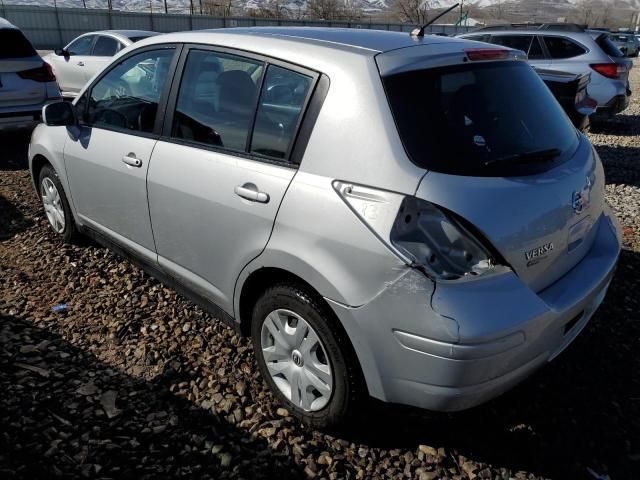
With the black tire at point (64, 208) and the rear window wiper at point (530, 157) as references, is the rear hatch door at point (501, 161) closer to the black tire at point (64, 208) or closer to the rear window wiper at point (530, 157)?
the rear window wiper at point (530, 157)

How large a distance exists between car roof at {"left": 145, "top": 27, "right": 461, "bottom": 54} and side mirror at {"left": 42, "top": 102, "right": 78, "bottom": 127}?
1.14m

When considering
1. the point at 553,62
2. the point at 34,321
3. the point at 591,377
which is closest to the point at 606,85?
the point at 553,62

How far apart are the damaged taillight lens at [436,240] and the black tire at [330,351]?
492 millimetres

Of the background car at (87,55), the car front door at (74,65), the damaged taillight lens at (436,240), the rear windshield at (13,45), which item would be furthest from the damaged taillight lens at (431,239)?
the car front door at (74,65)

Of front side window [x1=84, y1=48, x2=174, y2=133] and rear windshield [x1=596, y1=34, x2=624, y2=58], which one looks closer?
front side window [x1=84, y1=48, x2=174, y2=133]

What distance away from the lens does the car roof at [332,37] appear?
2467mm

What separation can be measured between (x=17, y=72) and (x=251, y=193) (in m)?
6.16

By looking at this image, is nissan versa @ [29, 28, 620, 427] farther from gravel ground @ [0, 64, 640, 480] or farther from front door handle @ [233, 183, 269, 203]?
gravel ground @ [0, 64, 640, 480]

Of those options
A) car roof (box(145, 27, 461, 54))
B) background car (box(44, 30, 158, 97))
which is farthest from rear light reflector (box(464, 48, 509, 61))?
background car (box(44, 30, 158, 97))

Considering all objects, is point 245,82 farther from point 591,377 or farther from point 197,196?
point 591,377

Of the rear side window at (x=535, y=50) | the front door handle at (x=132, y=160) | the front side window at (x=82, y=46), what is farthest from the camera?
the front side window at (x=82, y=46)

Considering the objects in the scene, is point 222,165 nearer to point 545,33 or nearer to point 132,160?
point 132,160

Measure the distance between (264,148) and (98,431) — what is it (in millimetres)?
1546

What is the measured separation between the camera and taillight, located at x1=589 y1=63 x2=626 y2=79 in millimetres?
9297
